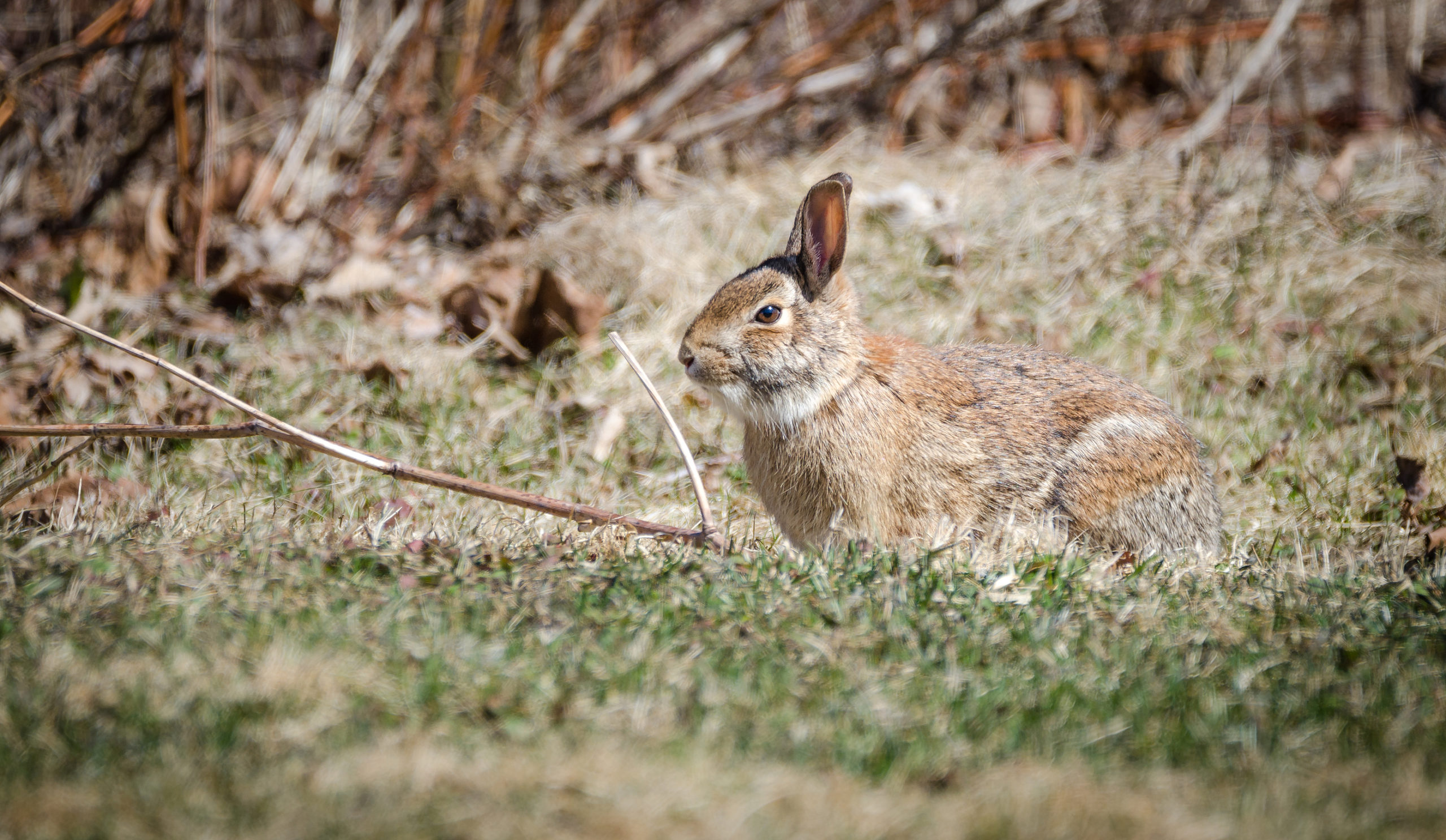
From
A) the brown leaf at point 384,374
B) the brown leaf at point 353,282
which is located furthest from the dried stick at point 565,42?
the brown leaf at point 384,374

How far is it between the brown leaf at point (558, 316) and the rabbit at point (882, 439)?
171 centimetres

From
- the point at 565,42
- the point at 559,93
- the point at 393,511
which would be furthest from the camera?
the point at 559,93

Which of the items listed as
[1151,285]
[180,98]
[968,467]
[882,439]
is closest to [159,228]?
[180,98]

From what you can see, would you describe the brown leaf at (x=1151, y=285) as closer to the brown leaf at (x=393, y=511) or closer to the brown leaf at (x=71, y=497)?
the brown leaf at (x=393, y=511)

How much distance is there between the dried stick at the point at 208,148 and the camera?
18.1ft

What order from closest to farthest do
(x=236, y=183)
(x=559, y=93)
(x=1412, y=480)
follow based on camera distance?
(x=1412, y=480), (x=236, y=183), (x=559, y=93)

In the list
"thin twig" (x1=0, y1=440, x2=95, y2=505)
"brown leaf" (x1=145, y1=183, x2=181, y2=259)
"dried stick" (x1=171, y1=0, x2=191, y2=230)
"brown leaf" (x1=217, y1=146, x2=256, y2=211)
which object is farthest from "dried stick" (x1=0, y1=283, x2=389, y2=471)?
"brown leaf" (x1=217, y1=146, x2=256, y2=211)

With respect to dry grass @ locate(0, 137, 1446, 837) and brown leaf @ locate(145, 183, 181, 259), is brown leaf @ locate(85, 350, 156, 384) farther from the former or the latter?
brown leaf @ locate(145, 183, 181, 259)

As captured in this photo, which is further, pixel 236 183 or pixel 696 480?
pixel 236 183

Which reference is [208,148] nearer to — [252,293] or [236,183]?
[252,293]

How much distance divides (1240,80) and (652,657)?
661 centimetres

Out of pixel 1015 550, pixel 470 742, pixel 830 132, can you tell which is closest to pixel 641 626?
pixel 470 742

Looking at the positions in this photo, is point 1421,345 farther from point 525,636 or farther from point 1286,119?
point 525,636

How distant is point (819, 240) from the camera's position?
12.6 feet
